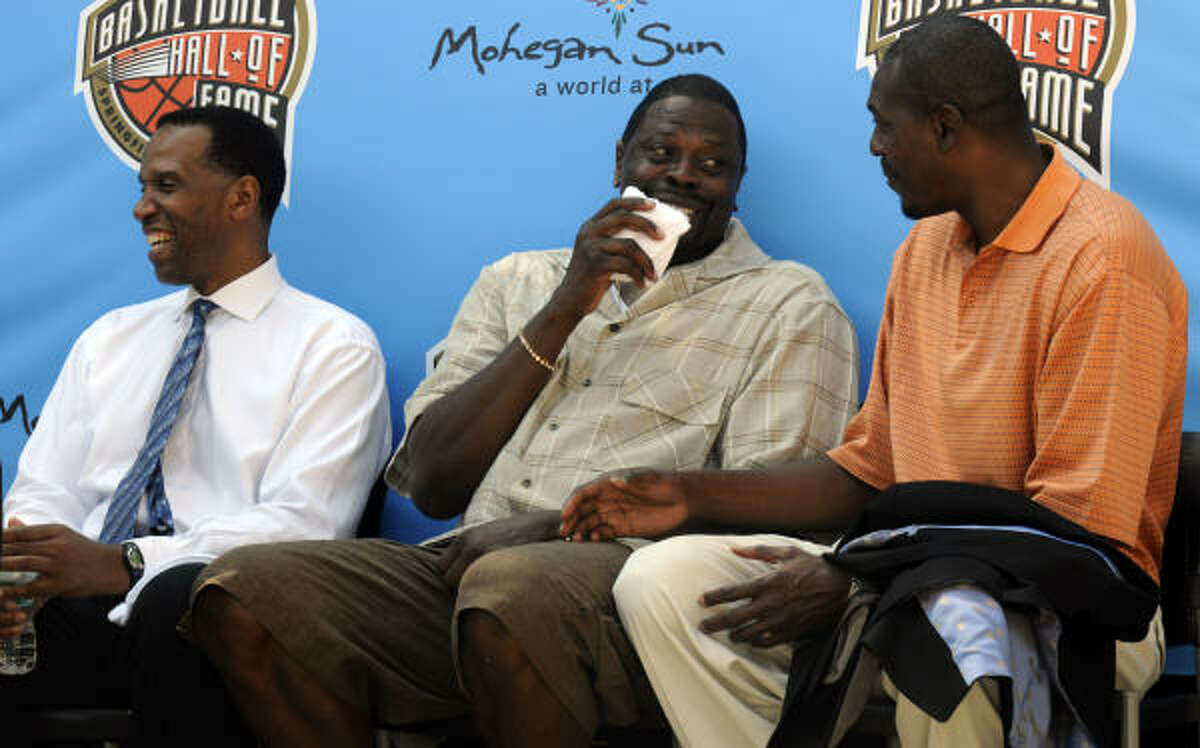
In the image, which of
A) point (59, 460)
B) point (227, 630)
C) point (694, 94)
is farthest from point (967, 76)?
point (59, 460)

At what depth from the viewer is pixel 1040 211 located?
2375mm

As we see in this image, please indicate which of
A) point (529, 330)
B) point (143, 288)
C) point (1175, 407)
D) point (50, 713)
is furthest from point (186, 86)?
point (1175, 407)

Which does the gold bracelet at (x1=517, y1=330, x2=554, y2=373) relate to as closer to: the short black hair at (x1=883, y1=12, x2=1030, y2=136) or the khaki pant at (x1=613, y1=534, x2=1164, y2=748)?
the khaki pant at (x1=613, y1=534, x2=1164, y2=748)


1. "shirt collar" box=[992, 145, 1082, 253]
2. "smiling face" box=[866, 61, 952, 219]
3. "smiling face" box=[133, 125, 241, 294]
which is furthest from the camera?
"smiling face" box=[133, 125, 241, 294]

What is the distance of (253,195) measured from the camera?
3.28m

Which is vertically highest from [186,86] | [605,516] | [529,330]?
[186,86]

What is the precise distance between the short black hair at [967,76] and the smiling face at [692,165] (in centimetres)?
57

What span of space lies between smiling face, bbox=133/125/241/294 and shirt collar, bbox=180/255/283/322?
0.04m

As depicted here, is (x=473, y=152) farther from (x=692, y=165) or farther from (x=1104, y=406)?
(x=1104, y=406)

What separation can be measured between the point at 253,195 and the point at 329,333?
1.27 feet

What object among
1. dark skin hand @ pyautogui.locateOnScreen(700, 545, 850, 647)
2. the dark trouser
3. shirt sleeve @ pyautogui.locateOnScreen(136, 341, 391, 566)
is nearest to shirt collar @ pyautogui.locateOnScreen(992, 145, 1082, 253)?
dark skin hand @ pyautogui.locateOnScreen(700, 545, 850, 647)

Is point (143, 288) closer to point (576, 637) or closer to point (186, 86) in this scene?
point (186, 86)

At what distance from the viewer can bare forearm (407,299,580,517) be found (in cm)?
276

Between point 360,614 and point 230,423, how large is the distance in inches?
24.9
